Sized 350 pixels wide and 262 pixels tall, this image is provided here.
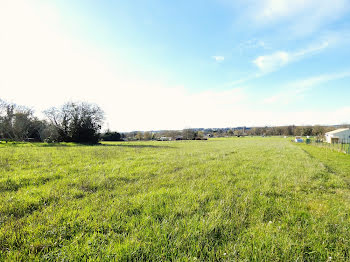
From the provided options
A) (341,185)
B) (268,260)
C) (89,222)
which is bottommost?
(341,185)

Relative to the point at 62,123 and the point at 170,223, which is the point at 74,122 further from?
the point at 170,223

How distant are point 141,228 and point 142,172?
453 centimetres

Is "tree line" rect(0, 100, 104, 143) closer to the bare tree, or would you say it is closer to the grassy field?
the bare tree

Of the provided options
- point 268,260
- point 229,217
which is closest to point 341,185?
point 229,217

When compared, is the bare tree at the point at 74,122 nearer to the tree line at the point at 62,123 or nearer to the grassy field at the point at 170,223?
the tree line at the point at 62,123

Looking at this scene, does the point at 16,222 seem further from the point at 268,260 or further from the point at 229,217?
the point at 268,260

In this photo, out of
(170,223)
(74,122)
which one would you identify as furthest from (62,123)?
(170,223)

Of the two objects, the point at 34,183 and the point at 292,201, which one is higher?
the point at 34,183

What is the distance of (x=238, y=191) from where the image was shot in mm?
5059

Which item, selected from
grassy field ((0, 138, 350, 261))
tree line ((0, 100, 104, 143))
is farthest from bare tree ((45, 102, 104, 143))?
grassy field ((0, 138, 350, 261))

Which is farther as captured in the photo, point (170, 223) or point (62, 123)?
point (62, 123)

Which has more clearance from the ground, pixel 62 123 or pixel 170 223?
pixel 62 123

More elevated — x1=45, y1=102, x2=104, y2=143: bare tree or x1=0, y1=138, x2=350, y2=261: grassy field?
x1=45, y1=102, x2=104, y2=143: bare tree

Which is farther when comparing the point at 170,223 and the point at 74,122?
the point at 74,122
